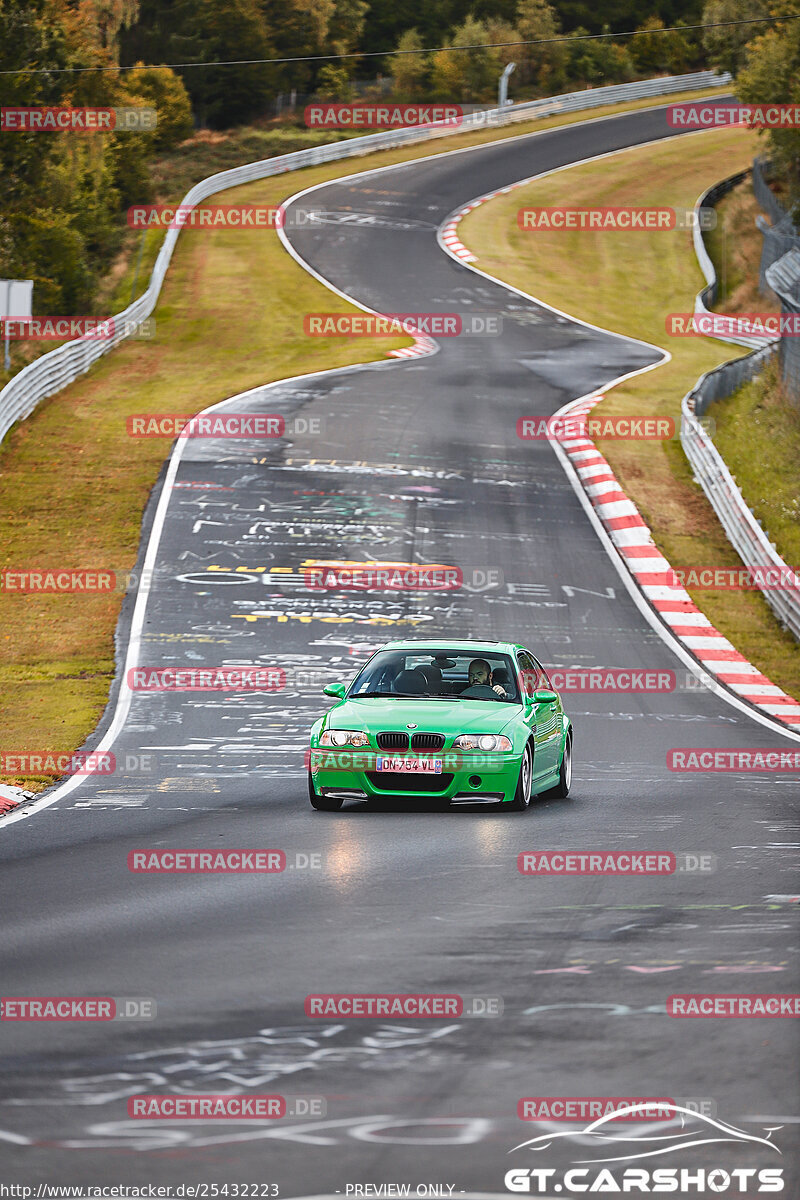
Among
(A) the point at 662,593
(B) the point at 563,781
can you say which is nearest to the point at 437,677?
(B) the point at 563,781

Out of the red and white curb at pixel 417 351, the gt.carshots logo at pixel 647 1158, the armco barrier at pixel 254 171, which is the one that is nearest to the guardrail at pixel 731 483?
the red and white curb at pixel 417 351

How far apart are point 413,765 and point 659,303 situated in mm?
45925

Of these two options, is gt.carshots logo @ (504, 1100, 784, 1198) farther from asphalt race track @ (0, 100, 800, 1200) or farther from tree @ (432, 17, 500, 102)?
tree @ (432, 17, 500, 102)

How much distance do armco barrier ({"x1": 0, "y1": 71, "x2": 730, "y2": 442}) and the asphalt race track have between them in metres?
12.1

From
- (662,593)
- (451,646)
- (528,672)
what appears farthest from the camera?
(662,593)

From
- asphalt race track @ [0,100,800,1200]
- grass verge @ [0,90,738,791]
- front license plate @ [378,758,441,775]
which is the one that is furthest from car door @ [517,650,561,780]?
grass verge @ [0,90,738,791]

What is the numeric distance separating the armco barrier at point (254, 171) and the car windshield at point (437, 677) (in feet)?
67.8

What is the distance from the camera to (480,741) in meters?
11.6

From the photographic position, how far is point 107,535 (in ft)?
87.2

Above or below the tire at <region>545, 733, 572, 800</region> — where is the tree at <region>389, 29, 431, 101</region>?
above

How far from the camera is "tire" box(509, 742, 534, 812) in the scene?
38.9 feet

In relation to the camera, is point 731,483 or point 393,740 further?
point 731,483

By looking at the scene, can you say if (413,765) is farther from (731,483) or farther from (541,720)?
(731,483)

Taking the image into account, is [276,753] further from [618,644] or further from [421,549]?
[421,549]
